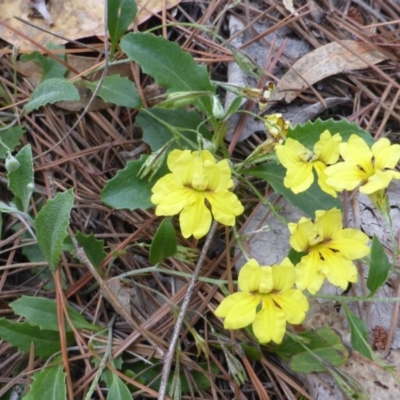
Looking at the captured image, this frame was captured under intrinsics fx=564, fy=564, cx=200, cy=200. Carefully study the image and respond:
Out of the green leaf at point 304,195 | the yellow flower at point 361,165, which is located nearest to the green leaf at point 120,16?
the green leaf at point 304,195

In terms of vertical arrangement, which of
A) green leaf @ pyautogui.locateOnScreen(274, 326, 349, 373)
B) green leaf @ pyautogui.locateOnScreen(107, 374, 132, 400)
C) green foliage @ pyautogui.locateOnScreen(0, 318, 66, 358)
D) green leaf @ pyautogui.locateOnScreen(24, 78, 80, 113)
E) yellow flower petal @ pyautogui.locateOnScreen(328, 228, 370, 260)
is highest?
green leaf @ pyautogui.locateOnScreen(24, 78, 80, 113)

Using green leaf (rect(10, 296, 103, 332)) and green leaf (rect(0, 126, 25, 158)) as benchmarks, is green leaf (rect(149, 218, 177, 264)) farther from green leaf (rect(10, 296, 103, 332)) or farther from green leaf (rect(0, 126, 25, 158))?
green leaf (rect(0, 126, 25, 158))

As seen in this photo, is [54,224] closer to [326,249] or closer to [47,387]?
[47,387]

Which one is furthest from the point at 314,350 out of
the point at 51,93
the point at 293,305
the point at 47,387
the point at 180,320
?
the point at 51,93

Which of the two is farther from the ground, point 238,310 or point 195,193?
point 195,193

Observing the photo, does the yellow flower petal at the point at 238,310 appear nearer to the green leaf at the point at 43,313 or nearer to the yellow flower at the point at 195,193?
the yellow flower at the point at 195,193

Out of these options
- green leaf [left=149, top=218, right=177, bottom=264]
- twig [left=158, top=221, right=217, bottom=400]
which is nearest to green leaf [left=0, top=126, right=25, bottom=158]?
green leaf [left=149, top=218, right=177, bottom=264]

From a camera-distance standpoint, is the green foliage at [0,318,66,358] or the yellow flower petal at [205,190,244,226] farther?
the green foliage at [0,318,66,358]
